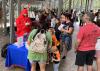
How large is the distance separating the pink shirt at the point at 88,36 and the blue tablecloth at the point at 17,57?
1544 mm

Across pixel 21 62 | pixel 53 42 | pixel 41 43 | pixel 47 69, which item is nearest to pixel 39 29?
pixel 41 43

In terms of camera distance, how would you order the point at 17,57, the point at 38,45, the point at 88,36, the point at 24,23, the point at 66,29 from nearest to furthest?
1. the point at 38,45
2. the point at 88,36
3. the point at 17,57
4. the point at 66,29
5. the point at 24,23

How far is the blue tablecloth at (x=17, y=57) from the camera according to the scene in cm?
630

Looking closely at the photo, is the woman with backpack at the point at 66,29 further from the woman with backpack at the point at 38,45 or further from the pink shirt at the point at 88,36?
the woman with backpack at the point at 38,45

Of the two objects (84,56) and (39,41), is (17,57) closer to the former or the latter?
(39,41)

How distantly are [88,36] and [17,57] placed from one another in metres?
2.18

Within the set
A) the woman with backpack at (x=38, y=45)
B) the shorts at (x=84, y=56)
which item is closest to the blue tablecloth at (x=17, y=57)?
the woman with backpack at (x=38, y=45)

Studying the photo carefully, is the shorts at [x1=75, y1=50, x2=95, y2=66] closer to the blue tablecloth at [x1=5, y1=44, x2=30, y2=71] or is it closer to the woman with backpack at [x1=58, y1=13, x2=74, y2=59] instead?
the blue tablecloth at [x1=5, y1=44, x2=30, y2=71]

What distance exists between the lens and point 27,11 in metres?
7.61

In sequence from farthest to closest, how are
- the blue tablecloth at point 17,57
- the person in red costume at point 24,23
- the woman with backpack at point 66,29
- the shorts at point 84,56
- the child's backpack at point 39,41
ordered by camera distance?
the person in red costume at point 24,23, the woman with backpack at point 66,29, the blue tablecloth at point 17,57, the shorts at point 84,56, the child's backpack at point 39,41

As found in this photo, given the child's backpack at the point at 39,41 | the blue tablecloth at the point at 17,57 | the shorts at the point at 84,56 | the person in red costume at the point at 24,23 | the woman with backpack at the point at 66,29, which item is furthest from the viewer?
the person in red costume at the point at 24,23

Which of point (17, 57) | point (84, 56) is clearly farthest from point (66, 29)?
point (84, 56)

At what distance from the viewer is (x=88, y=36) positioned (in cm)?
531

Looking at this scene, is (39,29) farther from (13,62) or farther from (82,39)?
(13,62)
